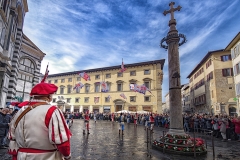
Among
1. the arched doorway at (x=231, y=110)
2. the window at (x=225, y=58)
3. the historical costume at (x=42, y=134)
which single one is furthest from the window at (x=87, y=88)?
the historical costume at (x=42, y=134)

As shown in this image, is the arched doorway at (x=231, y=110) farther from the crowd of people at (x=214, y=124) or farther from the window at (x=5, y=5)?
the window at (x=5, y=5)

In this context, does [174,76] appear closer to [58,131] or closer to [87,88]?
[58,131]

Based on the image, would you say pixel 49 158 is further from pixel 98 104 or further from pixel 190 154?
pixel 98 104

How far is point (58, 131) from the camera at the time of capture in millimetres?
2285

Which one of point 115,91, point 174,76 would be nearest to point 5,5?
point 174,76

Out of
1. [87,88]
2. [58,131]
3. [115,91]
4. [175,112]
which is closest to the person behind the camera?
[58,131]

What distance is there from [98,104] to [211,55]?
2906 centimetres

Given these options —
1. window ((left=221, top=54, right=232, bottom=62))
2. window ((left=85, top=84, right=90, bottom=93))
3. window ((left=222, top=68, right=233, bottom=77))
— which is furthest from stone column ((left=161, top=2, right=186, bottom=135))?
window ((left=85, top=84, right=90, bottom=93))

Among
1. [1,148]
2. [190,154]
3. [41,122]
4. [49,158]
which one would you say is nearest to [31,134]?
[41,122]

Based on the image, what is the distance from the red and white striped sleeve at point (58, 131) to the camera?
2.25 meters

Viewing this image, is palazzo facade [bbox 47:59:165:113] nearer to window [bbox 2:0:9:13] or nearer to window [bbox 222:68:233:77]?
window [bbox 222:68:233:77]

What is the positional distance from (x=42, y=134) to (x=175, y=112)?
7426 millimetres

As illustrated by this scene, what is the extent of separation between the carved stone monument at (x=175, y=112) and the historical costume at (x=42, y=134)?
6417mm

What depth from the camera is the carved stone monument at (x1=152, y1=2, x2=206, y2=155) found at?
7.57 meters
